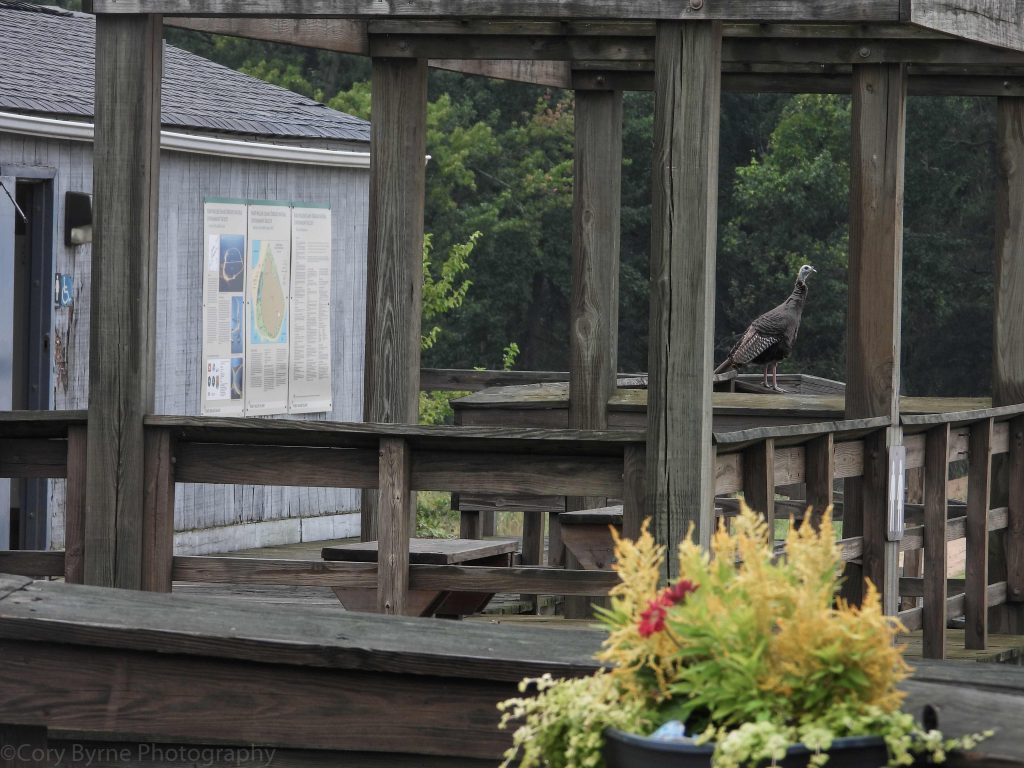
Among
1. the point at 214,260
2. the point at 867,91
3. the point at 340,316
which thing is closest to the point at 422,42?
the point at 867,91

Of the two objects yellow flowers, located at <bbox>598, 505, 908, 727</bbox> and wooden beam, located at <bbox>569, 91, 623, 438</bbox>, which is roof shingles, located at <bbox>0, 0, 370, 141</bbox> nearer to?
wooden beam, located at <bbox>569, 91, 623, 438</bbox>

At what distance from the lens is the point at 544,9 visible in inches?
222

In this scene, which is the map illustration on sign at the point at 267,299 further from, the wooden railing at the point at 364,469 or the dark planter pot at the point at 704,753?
the dark planter pot at the point at 704,753

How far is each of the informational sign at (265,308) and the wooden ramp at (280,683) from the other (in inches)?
287

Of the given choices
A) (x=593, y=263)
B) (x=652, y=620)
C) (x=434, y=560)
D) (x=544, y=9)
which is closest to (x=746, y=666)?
(x=652, y=620)

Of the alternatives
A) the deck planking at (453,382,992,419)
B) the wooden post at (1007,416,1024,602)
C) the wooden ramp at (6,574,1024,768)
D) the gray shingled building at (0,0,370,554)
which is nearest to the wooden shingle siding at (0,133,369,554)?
the gray shingled building at (0,0,370,554)

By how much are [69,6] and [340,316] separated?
25.8 meters

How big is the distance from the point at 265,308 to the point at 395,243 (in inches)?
123

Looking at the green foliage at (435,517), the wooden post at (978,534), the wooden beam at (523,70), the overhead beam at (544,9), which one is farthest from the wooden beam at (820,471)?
the green foliage at (435,517)

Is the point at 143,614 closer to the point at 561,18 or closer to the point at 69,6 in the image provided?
the point at 561,18

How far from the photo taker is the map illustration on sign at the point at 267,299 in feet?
36.0

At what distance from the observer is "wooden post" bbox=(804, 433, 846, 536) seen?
6957mm

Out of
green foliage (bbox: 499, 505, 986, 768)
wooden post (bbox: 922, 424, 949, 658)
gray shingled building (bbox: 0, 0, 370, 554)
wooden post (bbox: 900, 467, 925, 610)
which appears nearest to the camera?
green foliage (bbox: 499, 505, 986, 768)

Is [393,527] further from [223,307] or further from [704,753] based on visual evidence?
[223,307]
